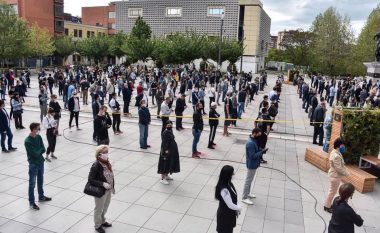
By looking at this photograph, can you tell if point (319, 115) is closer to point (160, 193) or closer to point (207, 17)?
point (160, 193)

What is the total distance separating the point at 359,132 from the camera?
955 centimetres

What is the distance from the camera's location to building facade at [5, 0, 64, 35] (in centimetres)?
5853

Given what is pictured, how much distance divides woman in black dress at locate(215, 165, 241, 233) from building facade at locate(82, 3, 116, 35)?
283 ft

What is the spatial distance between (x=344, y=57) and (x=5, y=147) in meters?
49.9

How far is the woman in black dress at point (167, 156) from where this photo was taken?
8.30 meters

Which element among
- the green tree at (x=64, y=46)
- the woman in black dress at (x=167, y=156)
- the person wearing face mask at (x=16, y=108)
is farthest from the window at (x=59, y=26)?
the woman in black dress at (x=167, y=156)

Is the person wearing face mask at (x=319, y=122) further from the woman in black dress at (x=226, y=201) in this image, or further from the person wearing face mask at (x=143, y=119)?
Answer: the woman in black dress at (x=226, y=201)

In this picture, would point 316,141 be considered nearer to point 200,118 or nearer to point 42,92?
point 200,118

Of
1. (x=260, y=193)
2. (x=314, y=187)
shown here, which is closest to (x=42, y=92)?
(x=260, y=193)

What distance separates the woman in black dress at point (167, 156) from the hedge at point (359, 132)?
16.4ft

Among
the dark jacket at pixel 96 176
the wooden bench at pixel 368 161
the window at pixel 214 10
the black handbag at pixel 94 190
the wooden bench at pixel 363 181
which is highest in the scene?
the window at pixel 214 10

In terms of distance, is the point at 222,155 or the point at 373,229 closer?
the point at 373,229

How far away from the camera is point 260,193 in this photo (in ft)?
27.2

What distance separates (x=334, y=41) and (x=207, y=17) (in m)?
24.6
